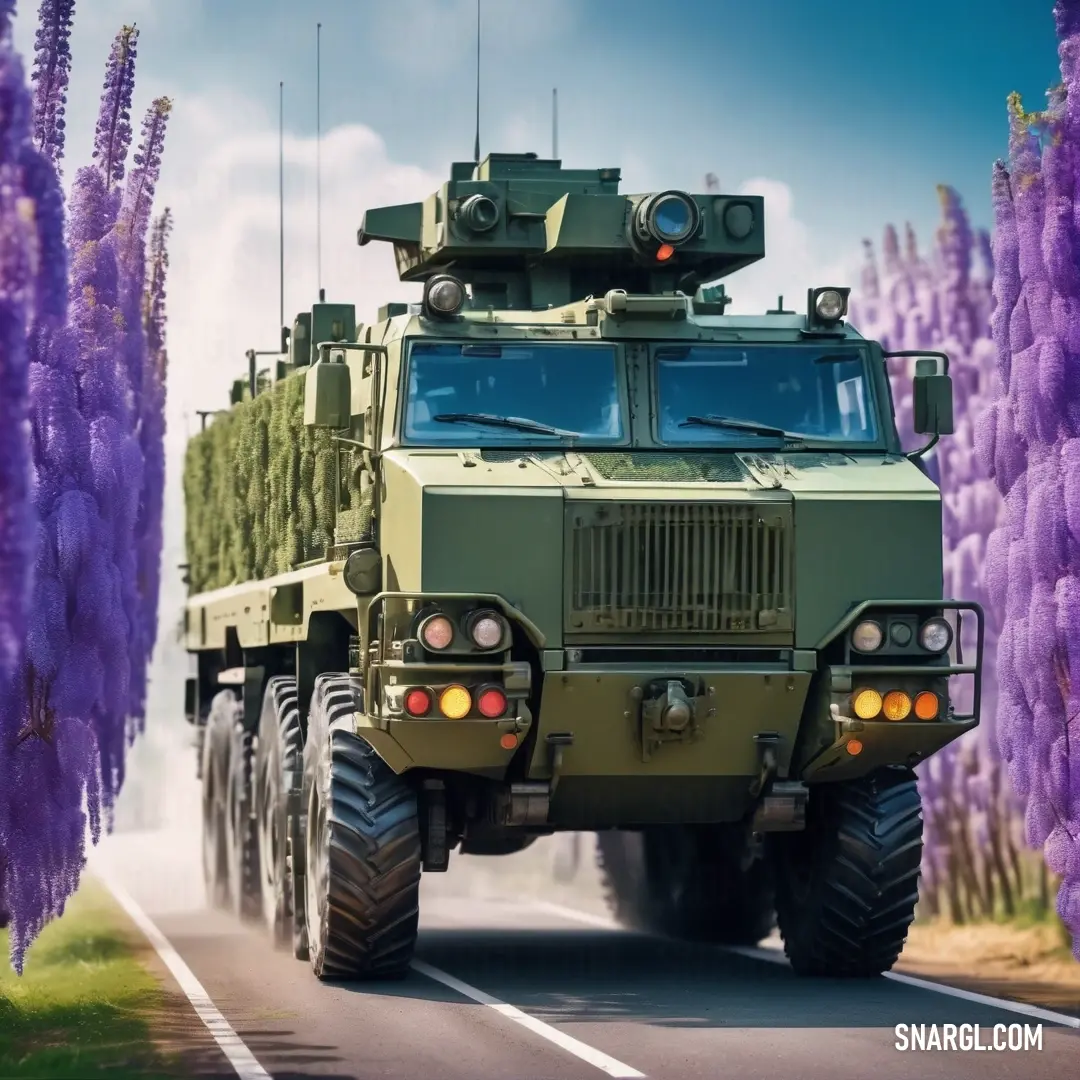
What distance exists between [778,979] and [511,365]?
12.9ft

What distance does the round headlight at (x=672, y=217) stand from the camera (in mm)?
14742

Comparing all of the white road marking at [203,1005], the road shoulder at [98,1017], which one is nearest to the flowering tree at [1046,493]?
the white road marking at [203,1005]

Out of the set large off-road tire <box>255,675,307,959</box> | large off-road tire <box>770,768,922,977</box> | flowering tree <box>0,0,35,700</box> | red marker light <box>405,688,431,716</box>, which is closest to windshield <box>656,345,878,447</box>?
large off-road tire <box>770,768,922,977</box>

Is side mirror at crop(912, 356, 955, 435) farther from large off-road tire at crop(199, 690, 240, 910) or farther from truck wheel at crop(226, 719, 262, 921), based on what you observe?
large off-road tire at crop(199, 690, 240, 910)

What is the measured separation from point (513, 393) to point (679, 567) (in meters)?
1.52

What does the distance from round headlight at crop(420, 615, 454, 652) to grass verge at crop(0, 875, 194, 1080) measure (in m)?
2.30

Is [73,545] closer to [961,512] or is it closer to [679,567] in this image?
[679,567]

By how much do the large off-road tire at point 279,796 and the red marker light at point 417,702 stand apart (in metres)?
3.06

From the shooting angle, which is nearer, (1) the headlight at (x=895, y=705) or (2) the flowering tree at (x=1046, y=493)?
(1) the headlight at (x=895, y=705)

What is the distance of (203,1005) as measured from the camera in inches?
521

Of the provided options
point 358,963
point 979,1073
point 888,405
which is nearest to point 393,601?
point 358,963

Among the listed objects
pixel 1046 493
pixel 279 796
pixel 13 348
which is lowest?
pixel 279 796

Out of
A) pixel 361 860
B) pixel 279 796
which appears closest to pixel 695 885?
pixel 279 796

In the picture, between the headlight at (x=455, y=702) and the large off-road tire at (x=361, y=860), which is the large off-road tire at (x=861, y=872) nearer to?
the large off-road tire at (x=361, y=860)
